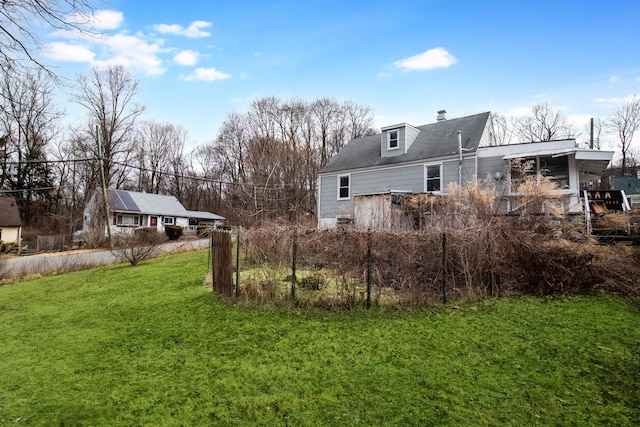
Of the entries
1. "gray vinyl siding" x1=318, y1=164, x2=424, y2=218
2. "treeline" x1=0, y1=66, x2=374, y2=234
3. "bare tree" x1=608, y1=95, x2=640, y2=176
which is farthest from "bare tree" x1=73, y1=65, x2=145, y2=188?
"bare tree" x1=608, y1=95, x2=640, y2=176

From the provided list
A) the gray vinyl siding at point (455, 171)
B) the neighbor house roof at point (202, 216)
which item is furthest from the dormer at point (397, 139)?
the neighbor house roof at point (202, 216)

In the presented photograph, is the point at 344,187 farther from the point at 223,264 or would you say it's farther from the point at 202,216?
the point at 202,216

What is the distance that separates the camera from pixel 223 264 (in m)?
7.53

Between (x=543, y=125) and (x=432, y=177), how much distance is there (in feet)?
84.6

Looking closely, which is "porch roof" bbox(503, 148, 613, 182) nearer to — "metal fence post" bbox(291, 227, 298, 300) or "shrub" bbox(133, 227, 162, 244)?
"metal fence post" bbox(291, 227, 298, 300)

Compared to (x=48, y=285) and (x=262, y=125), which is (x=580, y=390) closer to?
(x=48, y=285)

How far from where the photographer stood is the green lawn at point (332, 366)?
122 inches

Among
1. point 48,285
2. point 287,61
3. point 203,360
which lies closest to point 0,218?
point 48,285

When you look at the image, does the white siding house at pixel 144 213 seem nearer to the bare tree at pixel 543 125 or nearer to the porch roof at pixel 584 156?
the porch roof at pixel 584 156

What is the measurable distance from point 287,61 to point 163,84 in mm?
5604

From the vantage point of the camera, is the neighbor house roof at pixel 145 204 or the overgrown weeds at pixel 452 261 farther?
the neighbor house roof at pixel 145 204

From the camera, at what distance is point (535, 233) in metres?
6.72

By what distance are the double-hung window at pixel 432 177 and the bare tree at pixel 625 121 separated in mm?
32832

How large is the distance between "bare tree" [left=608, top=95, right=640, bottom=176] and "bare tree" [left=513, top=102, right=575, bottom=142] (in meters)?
8.28
